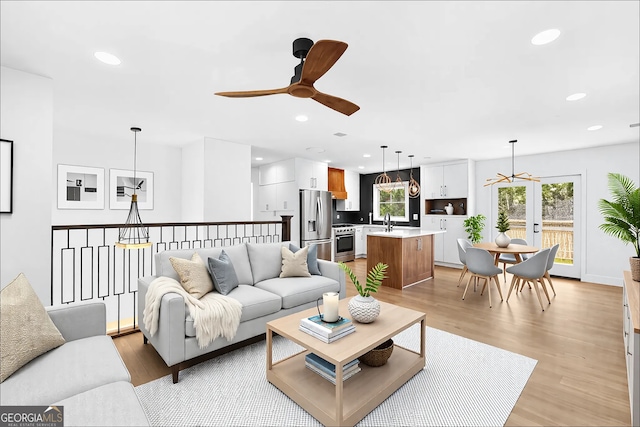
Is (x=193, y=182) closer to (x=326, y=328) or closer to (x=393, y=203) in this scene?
(x=326, y=328)

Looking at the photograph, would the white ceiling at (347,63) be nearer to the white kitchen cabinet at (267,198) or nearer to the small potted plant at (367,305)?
the small potted plant at (367,305)

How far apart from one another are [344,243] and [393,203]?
1.79 metres

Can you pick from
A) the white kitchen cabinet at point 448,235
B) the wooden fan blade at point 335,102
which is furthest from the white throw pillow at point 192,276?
the white kitchen cabinet at point 448,235

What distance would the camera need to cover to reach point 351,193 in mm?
8445

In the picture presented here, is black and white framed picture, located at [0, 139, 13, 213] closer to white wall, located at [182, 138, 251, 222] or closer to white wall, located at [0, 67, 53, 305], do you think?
white wall, located at [0, 67, 53, 305]

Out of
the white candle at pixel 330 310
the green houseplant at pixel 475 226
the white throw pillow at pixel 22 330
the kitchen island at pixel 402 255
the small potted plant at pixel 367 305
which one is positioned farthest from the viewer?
the green houseplant at pixel 475 226

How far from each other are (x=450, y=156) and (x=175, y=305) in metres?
5.76

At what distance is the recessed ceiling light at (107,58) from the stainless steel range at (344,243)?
18.2 feet

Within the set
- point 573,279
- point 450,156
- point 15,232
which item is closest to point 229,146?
point 15,232

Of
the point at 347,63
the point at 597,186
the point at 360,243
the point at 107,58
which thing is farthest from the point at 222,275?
the point at 597,186

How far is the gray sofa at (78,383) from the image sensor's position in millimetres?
1211

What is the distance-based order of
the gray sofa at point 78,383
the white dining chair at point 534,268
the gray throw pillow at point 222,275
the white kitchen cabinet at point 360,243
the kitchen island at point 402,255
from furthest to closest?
the white kitchen cabinet at point 360,243 → the kitchen island at point 402,255 → the white dining chair at point 534,268 → the gray throw pillow at point 222,275 → the gray sofa at point 78,383

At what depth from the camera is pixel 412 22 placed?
6.11 ft

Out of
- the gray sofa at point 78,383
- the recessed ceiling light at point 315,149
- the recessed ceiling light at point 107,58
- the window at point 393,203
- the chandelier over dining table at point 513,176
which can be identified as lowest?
the gray sofa at point 78,383
